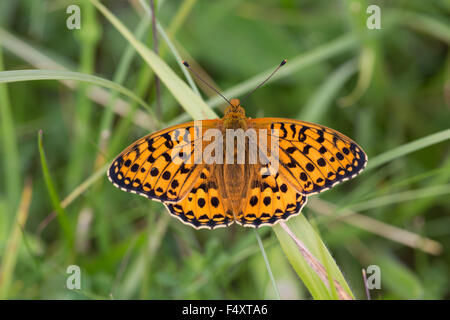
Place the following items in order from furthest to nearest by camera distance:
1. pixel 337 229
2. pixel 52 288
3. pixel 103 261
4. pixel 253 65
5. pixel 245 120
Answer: pixel 253 65, pixel 337 229, pixel 103 261, pixel 52 288, pixel 245 120

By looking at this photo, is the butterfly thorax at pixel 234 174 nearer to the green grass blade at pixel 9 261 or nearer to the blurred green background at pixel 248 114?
the blurred green background at pixel 248 114

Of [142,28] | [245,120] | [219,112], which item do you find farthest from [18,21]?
[245,120]

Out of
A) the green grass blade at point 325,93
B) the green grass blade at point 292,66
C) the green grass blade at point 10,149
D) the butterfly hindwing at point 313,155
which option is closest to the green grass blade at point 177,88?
the butterfly hindwing at point 313,155

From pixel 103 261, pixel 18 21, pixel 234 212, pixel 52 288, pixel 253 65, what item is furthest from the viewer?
pixel 18 21

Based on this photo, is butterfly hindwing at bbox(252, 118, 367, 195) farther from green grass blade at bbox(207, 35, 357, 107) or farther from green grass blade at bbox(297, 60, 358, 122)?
green grass blade at bbox(297, 60, 358, 122)

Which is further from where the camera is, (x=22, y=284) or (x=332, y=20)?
(x=332, y=20)

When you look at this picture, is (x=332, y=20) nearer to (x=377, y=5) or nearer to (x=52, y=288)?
(x=377, y=5)
